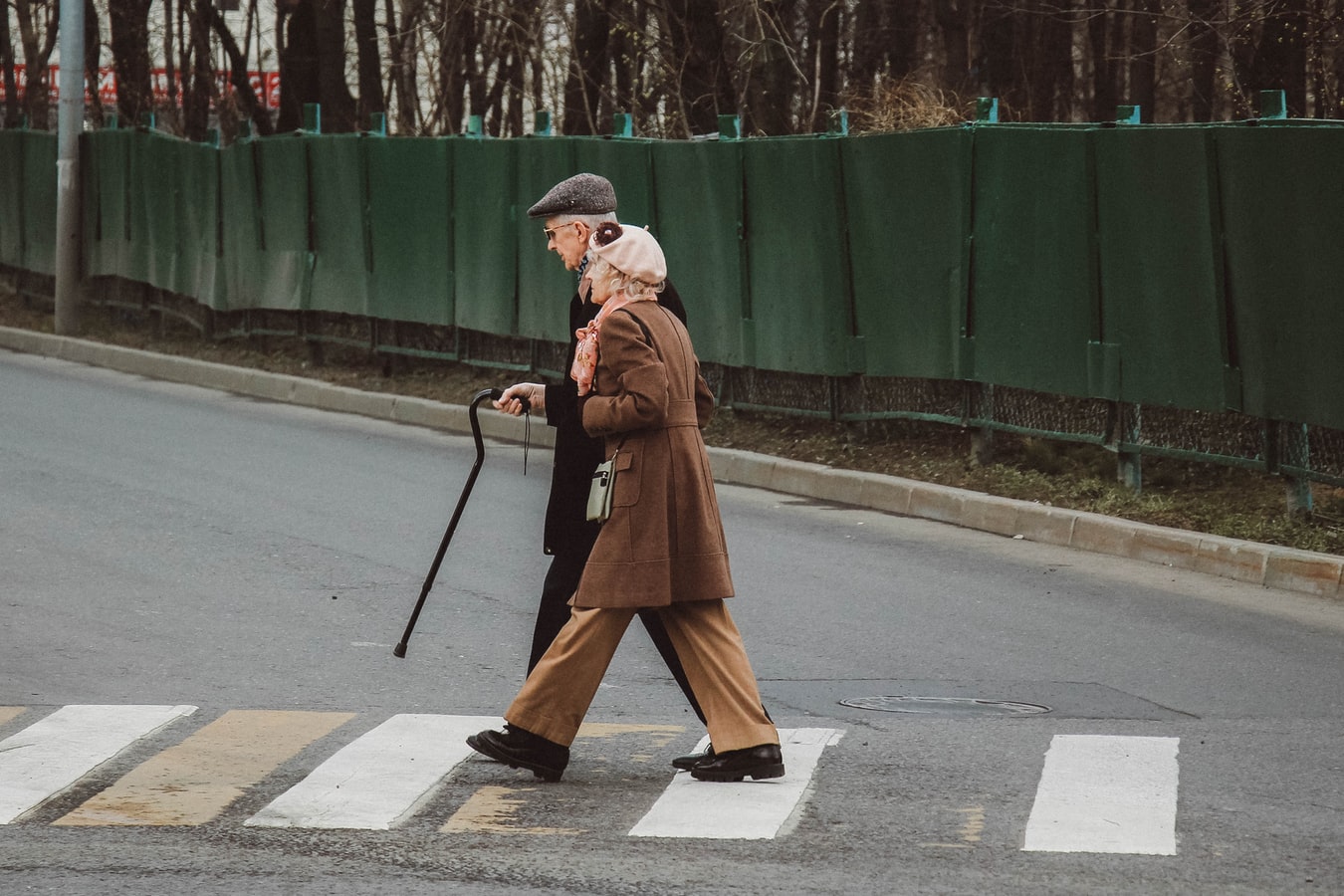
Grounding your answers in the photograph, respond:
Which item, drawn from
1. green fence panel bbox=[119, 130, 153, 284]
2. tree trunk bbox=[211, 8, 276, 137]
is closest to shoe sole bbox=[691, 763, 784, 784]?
green fence panel bbox=[119, 130, 153, 284]

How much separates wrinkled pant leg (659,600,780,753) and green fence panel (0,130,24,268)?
901 inches

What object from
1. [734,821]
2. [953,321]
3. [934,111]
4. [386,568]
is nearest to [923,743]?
[734,821]

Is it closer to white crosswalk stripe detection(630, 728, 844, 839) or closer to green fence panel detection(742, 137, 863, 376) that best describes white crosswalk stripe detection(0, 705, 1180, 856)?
white crosswalk stripe detection(630, 728, 844, 839)

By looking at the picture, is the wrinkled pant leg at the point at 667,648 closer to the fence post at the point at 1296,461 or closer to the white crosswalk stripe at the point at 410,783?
the white crosswalk stripe at the point at 410,783

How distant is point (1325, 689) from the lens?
27.0 ft

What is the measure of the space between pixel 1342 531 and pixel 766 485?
14.2ft

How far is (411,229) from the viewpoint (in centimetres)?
1972

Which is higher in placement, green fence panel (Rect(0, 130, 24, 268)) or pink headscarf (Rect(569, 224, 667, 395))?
green fence panel (Rect(0, 130, 24, 268))

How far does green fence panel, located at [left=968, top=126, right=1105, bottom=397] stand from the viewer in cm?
1297

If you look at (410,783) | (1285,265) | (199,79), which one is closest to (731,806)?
(410,783)

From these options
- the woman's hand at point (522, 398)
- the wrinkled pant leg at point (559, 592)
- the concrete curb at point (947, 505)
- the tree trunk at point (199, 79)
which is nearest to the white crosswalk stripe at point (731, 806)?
the wrinkled pant leg at point (559, 592)

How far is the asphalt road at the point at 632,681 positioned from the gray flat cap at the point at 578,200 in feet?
5.92

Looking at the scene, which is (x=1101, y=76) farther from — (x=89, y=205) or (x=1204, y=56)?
(x=89, y=205)

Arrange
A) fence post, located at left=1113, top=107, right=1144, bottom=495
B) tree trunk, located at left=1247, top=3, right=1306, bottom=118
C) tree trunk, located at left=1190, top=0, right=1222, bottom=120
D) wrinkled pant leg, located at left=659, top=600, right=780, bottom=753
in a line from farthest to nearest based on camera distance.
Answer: tree trunk, located at left=1190, top=0, right=1222, bottom=120 < tree trunk, located at left=1247, top=3, right=1306, bottom=118 < fence post, located at left=1113, top=107, right=1144, bottom=495 < wrinkled pant leg, located at left=659, top=600, right=780, bottom=753
